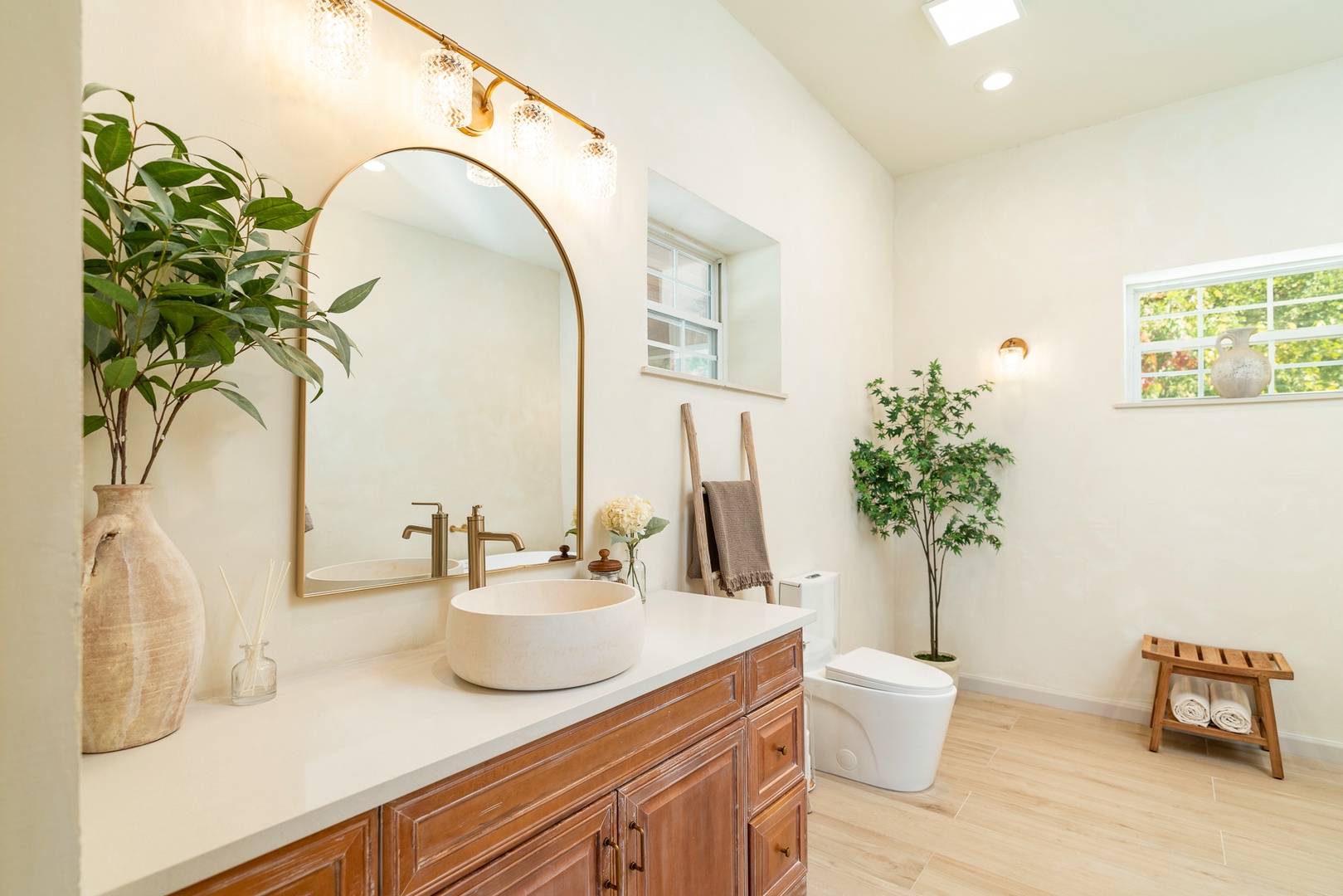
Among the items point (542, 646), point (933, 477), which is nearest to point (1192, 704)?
point (933, 477)

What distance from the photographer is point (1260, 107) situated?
2904 millimetres

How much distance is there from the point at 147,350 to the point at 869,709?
232 centimetres

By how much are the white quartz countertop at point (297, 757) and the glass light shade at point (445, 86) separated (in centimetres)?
113

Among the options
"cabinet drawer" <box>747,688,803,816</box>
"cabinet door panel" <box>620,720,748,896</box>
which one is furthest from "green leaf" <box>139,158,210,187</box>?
"cabinet drawer" <box>747,688,803,816</box>

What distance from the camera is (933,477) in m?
3.34

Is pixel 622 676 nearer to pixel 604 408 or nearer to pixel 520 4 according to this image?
pixel 604 408

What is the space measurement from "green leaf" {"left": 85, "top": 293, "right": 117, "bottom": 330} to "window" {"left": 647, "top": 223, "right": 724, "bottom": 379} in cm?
177

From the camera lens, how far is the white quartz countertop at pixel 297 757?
658 millimetres

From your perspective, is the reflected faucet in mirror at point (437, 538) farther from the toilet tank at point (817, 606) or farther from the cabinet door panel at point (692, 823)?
the toilet tank at point (817, 606)

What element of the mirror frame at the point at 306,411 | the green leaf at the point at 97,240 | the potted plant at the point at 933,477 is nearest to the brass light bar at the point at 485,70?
the mirror frame at the point at 306,411

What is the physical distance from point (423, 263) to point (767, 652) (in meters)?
1.17

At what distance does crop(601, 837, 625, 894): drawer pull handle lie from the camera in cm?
111

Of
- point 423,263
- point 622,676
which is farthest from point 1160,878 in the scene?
point 423,263

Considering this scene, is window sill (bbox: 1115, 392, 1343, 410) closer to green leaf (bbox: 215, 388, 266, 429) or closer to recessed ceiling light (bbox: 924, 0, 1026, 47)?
recessed ceiling light (bbox: 924, 0, 1026, 47)
